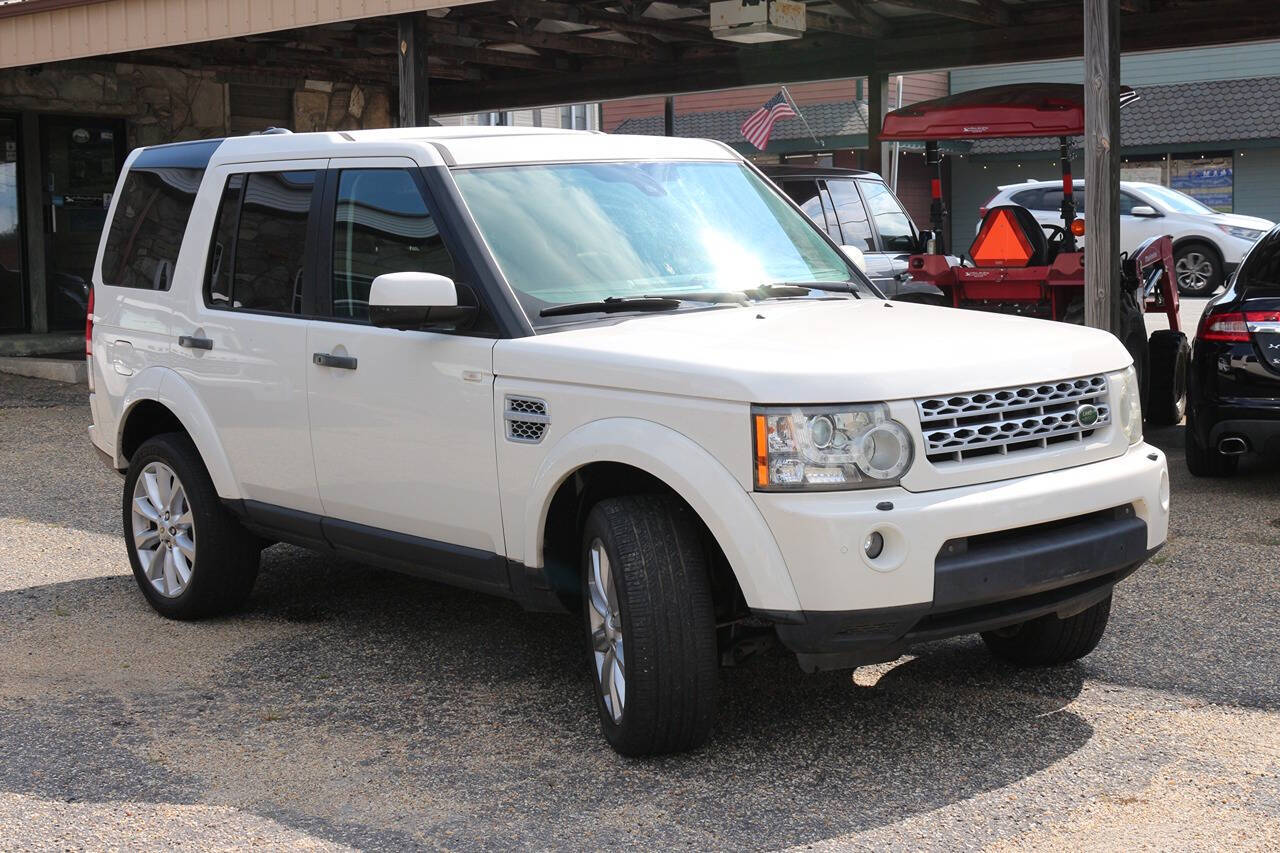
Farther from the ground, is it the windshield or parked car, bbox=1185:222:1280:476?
the windshield

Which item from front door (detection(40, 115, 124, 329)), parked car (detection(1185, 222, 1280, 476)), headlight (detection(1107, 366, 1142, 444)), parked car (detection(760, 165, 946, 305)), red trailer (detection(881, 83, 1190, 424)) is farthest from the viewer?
front door (detection(40, 115, 124, 329))

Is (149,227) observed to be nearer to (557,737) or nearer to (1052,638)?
(557,737)

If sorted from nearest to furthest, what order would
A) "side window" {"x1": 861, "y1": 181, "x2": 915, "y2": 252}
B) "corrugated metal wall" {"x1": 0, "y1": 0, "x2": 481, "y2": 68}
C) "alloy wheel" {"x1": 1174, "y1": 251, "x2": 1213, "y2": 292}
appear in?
"corrugated metal wall" {"x1": 0, "y1": 0, "x2": 481, "y2": 68}
"side window" {"x1": 861, "y1": 181, "x2": 915, "y2": 252}
"alloy wheel" {"x1": 1174, "y1": 251, "x2": 1213, "y2": 292}

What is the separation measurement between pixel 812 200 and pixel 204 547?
7.94m

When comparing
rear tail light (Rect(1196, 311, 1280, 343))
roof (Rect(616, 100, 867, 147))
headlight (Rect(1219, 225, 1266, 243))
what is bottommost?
rear tail light (Rect(1196, 311, 1280, 343))

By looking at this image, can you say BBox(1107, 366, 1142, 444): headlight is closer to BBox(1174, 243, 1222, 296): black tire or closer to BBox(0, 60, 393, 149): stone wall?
BBox(0, 60, 393, 149): stone wall

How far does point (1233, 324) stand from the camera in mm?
8352

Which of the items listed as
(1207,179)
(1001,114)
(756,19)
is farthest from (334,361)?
(1207,179)

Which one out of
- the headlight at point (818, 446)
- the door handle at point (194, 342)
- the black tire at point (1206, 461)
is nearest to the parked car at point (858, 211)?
the black tire at point (1206, 461)

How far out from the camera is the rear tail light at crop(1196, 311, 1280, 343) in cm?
827

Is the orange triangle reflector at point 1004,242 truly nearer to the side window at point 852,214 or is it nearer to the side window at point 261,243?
the side window at point 852,214

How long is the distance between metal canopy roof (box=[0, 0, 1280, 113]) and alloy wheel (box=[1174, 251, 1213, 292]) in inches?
356

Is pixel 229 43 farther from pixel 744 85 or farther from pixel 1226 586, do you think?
pixel 1226 586

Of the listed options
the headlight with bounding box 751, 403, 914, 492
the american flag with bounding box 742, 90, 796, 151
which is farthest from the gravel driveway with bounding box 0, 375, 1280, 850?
A: the american flag with bounding box 742, 90, 796, 151
